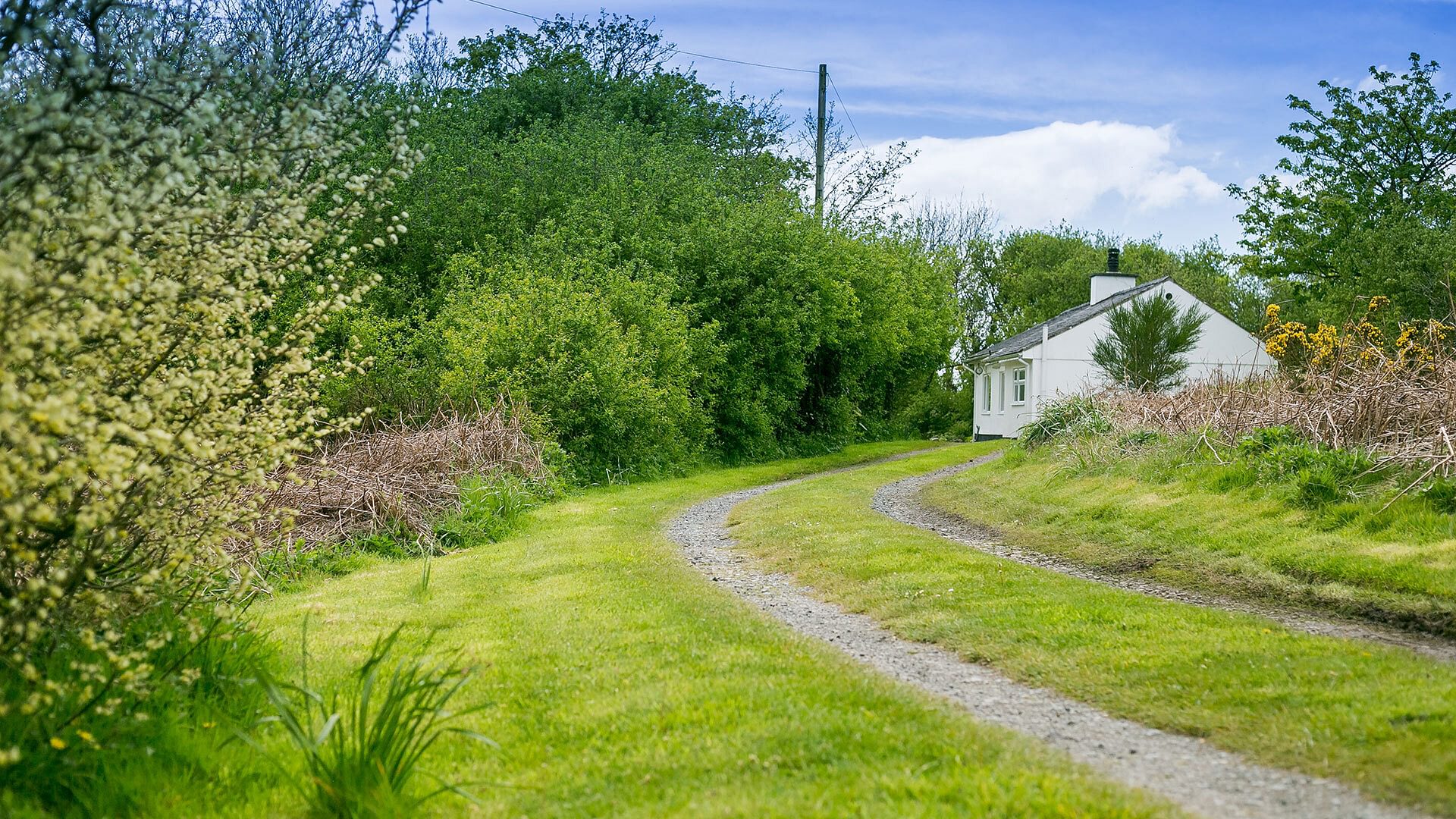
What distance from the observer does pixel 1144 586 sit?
9.91m

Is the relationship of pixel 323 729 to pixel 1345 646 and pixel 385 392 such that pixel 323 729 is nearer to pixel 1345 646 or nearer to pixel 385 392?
pixel 1345 646

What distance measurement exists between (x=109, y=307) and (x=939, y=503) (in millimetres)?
14276

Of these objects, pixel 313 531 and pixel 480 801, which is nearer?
pixel 480 801

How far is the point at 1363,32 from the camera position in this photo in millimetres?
14492

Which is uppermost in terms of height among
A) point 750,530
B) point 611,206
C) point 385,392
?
point 611,206

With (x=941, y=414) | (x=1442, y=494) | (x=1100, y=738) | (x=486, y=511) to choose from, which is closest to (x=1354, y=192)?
(x=941, y=414)

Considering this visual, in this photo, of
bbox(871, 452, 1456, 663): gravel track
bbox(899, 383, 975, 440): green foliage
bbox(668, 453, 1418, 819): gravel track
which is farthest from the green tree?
bbox(668, 453, 1418, 819): gravel track

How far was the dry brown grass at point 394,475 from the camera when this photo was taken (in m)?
12.3

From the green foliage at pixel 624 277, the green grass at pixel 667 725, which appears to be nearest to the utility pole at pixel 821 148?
the green foliage at pixel 624 277

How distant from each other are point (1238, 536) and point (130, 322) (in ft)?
33.0

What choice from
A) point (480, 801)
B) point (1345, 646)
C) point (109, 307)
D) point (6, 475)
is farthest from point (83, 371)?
point (1345, 646)

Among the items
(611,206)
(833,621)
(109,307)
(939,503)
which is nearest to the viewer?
(109,307)

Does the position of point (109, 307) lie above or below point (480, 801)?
above

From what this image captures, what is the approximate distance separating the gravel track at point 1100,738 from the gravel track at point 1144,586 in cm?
268
